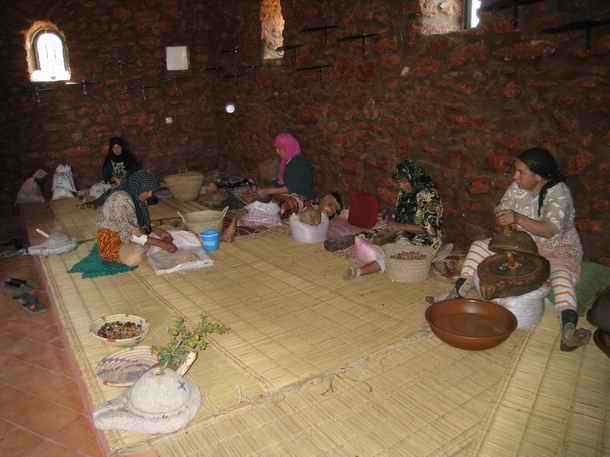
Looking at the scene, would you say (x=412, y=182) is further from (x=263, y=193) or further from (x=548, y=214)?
(x=263, y=193)

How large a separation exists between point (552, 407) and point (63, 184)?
22.4 feet

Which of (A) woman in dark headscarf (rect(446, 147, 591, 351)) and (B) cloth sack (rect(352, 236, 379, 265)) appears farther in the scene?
(B) cloth sack (rect(352, 236, 379, 265))

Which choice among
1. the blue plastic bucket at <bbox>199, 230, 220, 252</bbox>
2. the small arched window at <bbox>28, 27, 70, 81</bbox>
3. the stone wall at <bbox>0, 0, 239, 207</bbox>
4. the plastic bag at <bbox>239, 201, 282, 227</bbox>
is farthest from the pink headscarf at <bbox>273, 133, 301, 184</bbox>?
the small arched window at <bbox>28, 27, 70, 81</bbox>

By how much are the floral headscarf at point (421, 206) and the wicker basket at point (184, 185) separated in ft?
10.5

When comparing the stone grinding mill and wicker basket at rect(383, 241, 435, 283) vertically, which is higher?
the stone grinding mill

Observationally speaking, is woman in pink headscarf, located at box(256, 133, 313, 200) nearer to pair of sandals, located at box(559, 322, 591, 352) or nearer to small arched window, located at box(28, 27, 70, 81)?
pair of sandals, located at box(559, 322, 591, 352)

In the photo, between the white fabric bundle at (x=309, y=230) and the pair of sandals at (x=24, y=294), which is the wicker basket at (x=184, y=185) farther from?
the pair of sandals at (x=24, y=294)

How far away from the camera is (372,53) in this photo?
4836 mm

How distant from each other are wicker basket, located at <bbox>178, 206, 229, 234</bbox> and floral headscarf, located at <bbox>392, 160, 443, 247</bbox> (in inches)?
66.4

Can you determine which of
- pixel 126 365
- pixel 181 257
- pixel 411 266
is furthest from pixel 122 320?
pixel 411 266

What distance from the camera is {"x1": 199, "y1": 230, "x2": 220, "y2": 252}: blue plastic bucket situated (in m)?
4.47

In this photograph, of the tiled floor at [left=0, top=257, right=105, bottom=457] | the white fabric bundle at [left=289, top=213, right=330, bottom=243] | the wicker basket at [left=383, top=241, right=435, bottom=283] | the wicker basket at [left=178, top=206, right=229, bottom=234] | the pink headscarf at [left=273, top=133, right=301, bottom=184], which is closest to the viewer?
the tiled floor at [left=0, top=257, right=105, bottom=457]

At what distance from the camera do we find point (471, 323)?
2846 mm

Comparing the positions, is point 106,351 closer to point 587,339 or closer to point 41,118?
point 587,339
